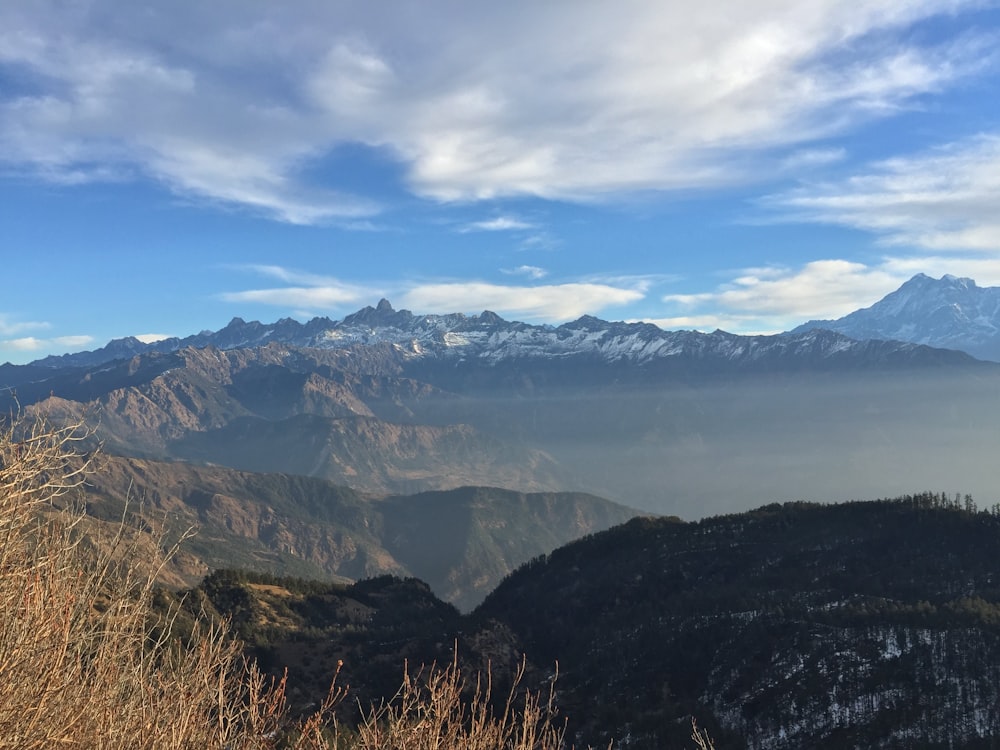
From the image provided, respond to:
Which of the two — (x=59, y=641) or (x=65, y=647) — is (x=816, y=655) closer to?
(x=59, y=641)

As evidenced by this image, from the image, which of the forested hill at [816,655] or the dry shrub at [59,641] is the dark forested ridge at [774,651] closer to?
the forested hill at [816,655]

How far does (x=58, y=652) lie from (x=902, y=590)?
19581 cm

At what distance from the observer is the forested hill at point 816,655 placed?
4528 inches

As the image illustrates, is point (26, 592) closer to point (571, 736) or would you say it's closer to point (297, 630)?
point (571, 736)

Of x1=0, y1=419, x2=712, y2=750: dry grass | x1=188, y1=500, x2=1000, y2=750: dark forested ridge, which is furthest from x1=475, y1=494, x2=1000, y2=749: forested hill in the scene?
x1=0, y1=419, x2=712, y2=750: dry grass

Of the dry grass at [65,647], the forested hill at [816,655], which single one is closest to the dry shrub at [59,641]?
the dry grass at [65,647]

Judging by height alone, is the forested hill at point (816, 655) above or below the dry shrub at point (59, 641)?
below

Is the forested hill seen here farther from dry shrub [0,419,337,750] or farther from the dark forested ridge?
dry shrub [0,419,337,750]

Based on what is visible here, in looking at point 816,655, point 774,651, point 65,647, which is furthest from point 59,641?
point 774,651

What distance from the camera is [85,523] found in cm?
2138

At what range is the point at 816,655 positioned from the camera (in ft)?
437

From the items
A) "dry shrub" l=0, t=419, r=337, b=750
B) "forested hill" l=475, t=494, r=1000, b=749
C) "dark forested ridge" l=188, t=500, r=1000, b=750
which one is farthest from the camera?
"dark forested ridge" l=188, t=500, r=1000, b=750

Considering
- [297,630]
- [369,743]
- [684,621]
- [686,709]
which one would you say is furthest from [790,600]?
[369,743]

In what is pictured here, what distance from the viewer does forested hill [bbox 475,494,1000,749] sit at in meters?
115
